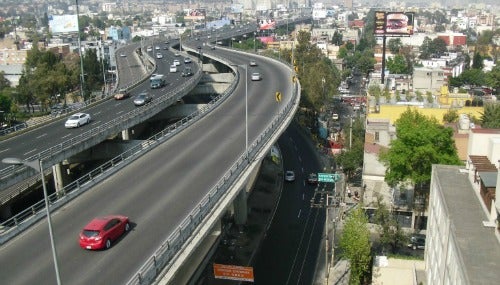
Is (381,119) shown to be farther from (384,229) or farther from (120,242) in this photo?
(120,242)

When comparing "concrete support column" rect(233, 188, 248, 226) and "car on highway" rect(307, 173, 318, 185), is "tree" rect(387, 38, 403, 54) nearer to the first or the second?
"car on highway" rect(307, 173, 318, 185)

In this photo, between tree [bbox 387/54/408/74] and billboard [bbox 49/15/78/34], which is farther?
tree [bbox 387/54/408/74]

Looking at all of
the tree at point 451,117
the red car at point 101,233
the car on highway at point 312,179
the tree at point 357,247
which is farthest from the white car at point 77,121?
the tree at point 451,117

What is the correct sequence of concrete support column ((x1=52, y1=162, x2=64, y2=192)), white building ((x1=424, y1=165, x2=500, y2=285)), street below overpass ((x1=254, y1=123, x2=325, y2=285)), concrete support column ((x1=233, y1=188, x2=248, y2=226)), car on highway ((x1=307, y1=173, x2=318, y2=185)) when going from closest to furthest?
white building ((x1=424, y1=165, x2=500, y2=285)), street below overpass ((x1=254, y1=123, x2=325, y2=285)), concrete support column ((x1=233, y1=188, x2=248, y2=226)), concrete support column ((x1=52, y1=162, x2=64, y2=192)), car on highway ((x1=307, y1=173, x2=318, y2=185))

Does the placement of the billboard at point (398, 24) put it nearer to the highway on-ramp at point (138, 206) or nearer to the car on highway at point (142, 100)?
the car on highway at point (142, 100)

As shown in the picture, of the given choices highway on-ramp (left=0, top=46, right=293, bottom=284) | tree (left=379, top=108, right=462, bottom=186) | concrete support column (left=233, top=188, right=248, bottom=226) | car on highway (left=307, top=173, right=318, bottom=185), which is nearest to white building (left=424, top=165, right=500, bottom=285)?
tree (left=379, top=108, right=462, bottom=186)

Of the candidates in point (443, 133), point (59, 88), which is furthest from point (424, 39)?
point (443, 133)
